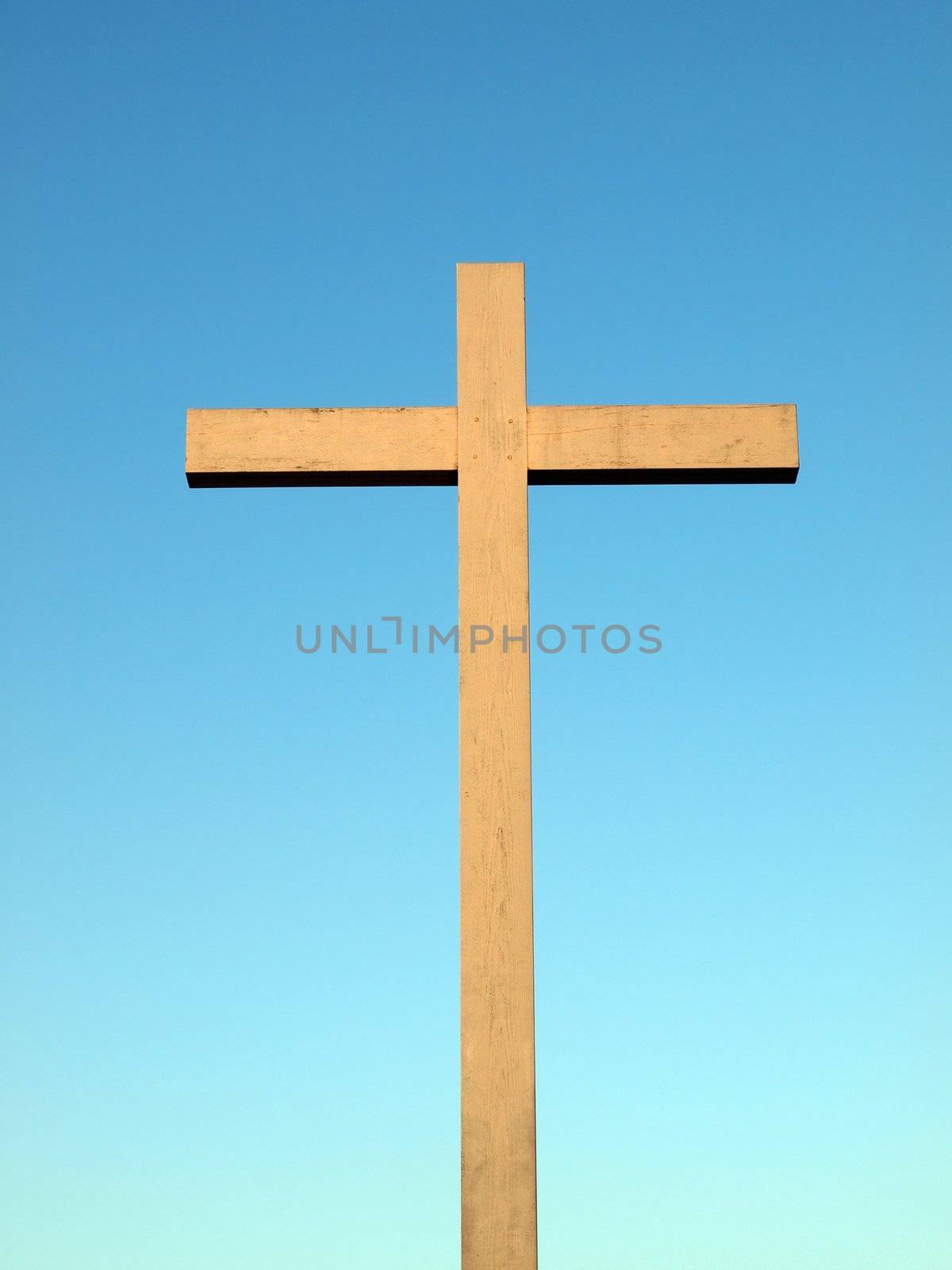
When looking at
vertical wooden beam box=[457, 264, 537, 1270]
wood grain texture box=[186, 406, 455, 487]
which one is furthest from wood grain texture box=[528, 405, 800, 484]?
wood grain texture box=[186, 406, 455, 487]

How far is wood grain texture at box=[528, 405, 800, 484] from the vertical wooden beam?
11 cm

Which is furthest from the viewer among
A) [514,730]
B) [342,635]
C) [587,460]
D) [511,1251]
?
[342,635]

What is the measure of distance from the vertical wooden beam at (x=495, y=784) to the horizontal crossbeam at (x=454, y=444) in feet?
0.41

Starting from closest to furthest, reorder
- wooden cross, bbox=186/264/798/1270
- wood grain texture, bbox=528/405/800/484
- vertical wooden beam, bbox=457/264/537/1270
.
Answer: vertical wooden beam, bbox=457/264/537/1270 → wooden cross, bbox=186/264/798/1270 → wood grain texture, bbox=528/405/800/484

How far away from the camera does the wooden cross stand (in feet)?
15.2

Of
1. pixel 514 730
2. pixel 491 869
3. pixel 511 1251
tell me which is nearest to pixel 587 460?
pixel 514 730

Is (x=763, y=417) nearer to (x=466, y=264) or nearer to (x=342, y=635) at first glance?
(x=466, y=264)

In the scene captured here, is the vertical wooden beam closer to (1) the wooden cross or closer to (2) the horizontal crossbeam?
(1) the wooden cross

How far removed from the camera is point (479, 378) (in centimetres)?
516

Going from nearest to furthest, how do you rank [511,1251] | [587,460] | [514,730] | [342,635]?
[511,1251] → [514,730] → [587,460] → [342,635]

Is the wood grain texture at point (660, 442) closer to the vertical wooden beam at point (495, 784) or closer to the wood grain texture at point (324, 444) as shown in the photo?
the vertical wooden beam at point (495, 784)

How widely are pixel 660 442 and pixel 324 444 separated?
1099 mm

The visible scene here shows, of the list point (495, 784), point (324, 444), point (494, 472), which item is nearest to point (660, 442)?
point (494, 472)

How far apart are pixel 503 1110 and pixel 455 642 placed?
141 centimetres
